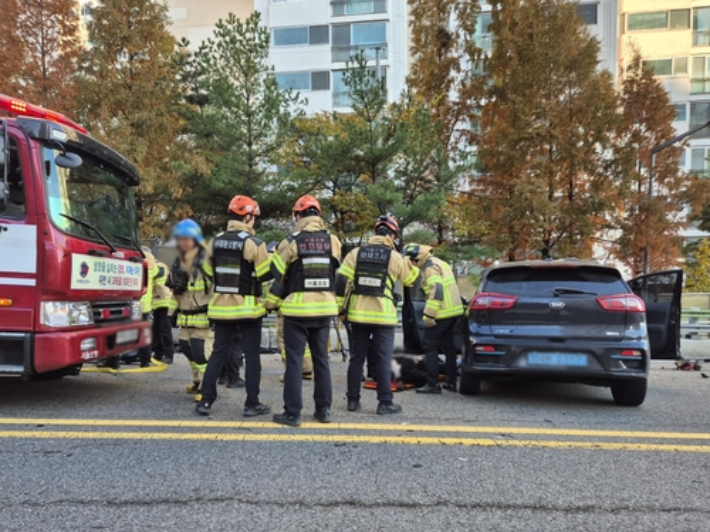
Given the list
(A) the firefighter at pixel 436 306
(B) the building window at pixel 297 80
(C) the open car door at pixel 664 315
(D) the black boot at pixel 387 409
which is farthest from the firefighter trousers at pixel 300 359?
(B) the building window at pixel 297 80

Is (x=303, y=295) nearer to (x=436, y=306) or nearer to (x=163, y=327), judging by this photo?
(x=436, y=306)

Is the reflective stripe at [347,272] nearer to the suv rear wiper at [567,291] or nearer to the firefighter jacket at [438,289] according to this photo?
the firefighter jacket at [438,289]

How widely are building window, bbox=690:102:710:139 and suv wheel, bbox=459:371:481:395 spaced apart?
29615 mm

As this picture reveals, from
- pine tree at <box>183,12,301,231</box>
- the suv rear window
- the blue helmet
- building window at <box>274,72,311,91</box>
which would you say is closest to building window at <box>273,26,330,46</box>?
building window at <box>274,72,311,91</box>

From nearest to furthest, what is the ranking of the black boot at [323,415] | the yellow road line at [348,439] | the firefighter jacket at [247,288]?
the firefighter jacket at [247,288]
the yellow road line at [348,439]
the black boot at [323,415]

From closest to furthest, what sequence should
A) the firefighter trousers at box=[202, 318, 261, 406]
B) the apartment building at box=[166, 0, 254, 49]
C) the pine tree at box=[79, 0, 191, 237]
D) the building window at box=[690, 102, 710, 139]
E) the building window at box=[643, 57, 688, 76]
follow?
the pine tree at box=[79, 0, 191, 237] → the firefighter trousers at box=[202, 318, 261, 406] → the apartment building at box=[166, 0, 254, 49] → the building window at box=[643, 57, 688, 76] → the building window at box=[690, 102, 710, 139]

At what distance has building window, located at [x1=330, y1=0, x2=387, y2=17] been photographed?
25875 mm

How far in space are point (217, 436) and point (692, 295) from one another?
37.9 feet

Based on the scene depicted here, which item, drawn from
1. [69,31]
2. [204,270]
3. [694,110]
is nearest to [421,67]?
[69,31]

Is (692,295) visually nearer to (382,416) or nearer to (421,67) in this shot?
(421,67)

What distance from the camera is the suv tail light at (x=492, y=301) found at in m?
5.14

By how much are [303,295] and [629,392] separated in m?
3.45

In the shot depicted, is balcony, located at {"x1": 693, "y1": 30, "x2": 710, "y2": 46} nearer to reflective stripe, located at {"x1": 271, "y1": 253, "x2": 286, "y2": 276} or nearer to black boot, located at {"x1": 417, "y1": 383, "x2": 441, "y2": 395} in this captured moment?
black boot, located at {"x1": 417, "y1": 383, "x2": 441, "y2": 395}

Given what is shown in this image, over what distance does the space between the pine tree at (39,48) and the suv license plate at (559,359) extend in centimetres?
1078
